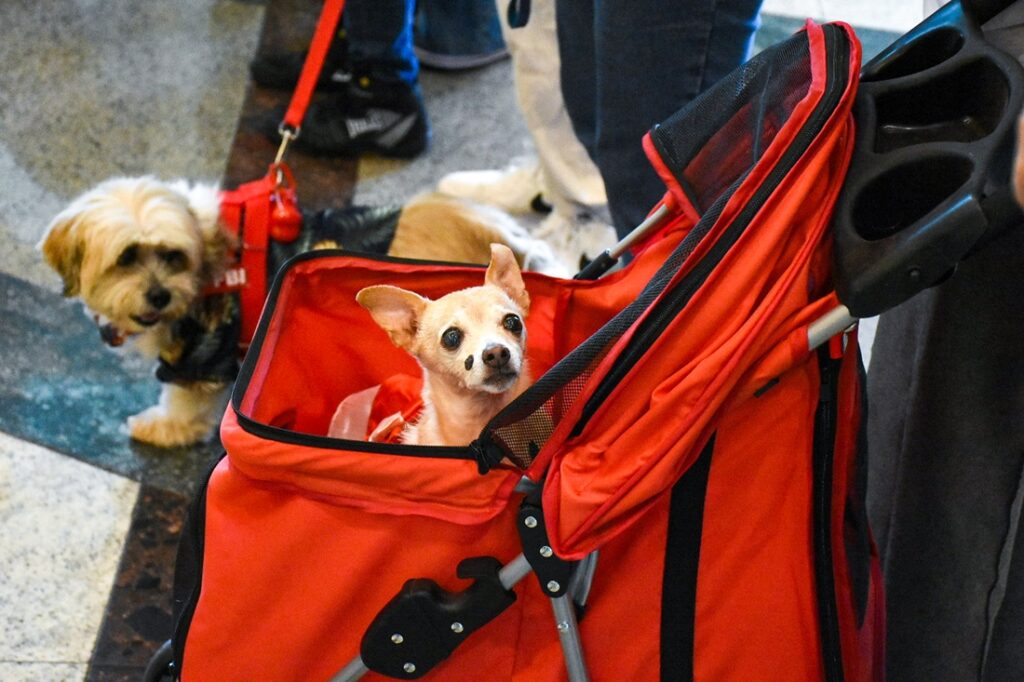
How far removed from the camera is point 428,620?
0.92 metres

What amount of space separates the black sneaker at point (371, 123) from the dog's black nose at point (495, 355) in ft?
4.61

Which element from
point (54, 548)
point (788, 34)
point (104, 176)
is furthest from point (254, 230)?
point (788, 34)

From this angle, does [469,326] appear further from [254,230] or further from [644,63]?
[254,230]

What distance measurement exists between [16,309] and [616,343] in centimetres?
154

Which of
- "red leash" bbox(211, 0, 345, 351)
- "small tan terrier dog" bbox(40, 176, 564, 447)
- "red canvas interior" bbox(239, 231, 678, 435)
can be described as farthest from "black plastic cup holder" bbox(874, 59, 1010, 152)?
"red leash" bbox(211, 0, 345, 351)

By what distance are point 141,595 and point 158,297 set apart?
0.51 metres

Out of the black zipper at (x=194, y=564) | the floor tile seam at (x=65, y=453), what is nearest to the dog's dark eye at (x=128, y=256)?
the floor tile seam at (x=65, y=453)

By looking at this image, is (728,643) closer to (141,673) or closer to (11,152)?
(141,673)

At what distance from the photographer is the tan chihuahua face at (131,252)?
5.40ft

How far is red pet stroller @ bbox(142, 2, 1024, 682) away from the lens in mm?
832

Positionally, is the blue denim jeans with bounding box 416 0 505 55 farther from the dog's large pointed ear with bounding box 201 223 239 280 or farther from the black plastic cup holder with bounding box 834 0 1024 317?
the black plastic cup holder with bounding box 834 0 1024 317

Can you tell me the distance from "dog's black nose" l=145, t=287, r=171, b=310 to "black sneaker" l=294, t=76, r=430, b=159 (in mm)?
762

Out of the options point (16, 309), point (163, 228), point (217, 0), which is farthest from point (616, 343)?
point (217, 0)

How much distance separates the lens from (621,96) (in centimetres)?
149
